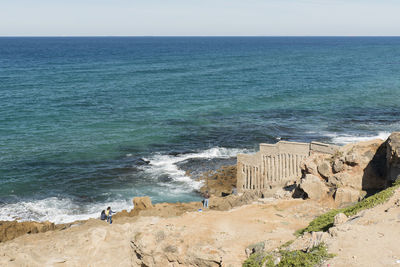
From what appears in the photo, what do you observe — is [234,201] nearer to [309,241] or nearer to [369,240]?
[309,241]

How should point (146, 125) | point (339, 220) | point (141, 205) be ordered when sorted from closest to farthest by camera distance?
point (339, 220) → point (141, 205) → point (146, 125)

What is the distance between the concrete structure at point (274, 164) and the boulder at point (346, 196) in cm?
249

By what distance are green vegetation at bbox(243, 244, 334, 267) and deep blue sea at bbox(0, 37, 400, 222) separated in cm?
1601

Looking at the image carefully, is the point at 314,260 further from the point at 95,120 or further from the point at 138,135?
the point at 95,120

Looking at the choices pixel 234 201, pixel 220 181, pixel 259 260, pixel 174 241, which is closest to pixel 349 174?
pixel 234 201

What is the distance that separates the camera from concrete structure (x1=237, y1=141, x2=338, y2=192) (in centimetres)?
2280

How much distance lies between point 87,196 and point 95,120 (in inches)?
789

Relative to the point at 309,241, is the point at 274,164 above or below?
below

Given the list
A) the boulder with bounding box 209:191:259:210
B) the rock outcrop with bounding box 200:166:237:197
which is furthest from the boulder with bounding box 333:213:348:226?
the rock outcrop with bounding box 200:166:237:197

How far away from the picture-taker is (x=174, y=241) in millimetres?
16125

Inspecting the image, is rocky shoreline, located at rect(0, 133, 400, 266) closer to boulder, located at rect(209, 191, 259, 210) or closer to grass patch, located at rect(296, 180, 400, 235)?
boulder, located at rect(209, 191, 259, 210)

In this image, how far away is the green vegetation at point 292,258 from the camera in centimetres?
1251

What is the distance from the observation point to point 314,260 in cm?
1248

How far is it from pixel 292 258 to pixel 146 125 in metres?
36.0
